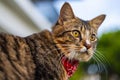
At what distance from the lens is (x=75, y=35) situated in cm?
150

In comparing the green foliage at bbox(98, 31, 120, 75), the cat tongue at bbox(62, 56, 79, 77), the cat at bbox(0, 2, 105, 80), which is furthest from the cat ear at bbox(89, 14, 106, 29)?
the green foliage at bbox(98, 31, 120, 75)

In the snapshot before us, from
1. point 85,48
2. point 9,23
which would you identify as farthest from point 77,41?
point 9,23

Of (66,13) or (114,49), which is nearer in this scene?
(66,13)

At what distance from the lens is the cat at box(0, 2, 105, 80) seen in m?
1.39

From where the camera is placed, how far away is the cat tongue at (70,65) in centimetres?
143

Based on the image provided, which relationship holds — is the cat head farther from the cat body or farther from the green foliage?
the green foliage

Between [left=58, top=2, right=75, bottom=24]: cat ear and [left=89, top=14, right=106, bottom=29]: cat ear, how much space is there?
0.25ft

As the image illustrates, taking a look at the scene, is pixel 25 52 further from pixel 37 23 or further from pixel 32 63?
pixel 37 23

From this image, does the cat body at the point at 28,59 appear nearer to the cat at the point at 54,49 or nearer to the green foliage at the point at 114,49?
the cat at the point at 54,49

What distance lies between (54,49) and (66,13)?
0.47 ft

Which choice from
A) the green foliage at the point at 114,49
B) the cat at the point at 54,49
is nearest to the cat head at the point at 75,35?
the cat at the point at 54,49

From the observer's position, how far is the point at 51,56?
1.49 m

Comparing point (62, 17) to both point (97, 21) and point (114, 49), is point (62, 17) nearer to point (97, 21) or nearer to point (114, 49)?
point (97, 21)

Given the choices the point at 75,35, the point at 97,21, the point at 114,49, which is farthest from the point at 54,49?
the point at 114,49
